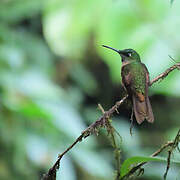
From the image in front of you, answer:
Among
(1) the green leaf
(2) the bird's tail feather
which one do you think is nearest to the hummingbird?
(2) the bird's tail feather

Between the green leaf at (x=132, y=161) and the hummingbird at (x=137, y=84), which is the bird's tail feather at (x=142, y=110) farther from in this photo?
the green leaf at (x=132, y=161)

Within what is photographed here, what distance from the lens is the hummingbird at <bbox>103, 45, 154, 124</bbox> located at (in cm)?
158

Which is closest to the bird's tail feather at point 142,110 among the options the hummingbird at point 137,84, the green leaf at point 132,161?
the hummingbird at point 137,84

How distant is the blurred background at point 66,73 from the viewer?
2938mm

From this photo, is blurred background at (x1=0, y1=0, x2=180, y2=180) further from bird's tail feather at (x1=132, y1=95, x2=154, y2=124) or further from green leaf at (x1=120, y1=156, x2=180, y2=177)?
green leaf at (x1=120, y1=156, x2=180, y2=177)

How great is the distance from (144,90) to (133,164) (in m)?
0.26

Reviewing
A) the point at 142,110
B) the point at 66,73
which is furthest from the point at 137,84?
the point at 66,73

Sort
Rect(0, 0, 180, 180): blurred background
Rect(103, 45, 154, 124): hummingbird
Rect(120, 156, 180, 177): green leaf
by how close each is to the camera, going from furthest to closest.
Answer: Rect(0, 0, 180, 180): blurred background < Rect(103, 45, 154, 124): hummingbird < Rect(120, 156, 180, 177): green leaf

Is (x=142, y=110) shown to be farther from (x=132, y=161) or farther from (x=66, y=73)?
(x=66, y=73)

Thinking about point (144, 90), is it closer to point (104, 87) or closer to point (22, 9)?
point (22, 9)

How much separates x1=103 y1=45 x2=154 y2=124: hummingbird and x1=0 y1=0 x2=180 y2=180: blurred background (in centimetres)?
8

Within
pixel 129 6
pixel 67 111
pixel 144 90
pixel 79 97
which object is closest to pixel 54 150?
pixel 67 111

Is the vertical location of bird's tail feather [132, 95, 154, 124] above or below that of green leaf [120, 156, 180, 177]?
above

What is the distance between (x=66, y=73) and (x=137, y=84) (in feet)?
12.0
